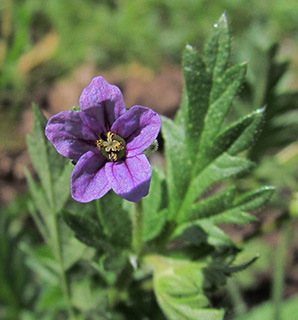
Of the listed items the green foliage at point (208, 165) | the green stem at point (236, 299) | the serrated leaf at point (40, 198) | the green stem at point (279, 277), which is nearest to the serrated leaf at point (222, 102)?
the green foliage at point (208, 165)

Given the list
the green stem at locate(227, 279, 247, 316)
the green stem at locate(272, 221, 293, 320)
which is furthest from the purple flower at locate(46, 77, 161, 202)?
the green stem at locate(227, 279, 247, 316)

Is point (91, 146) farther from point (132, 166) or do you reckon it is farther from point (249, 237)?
point (249, 237)

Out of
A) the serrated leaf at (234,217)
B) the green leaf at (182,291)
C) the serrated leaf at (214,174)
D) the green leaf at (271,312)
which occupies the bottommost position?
the green leaf at (271,312)

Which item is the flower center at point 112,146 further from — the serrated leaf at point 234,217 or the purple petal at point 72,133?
the serrated leaf at point 234,217

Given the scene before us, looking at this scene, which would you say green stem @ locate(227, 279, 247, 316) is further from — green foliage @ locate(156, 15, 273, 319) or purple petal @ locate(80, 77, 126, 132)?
purple petal @ locate(80, 77, 126, 132)

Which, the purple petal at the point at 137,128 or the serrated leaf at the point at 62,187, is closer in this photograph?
the purple petal at the point at 137,128

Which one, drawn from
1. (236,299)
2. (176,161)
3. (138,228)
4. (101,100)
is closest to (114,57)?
(236,299)

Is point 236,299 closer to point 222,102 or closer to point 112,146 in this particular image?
point 222,102
